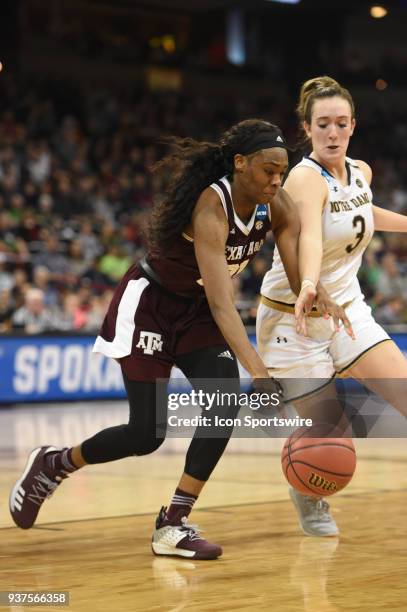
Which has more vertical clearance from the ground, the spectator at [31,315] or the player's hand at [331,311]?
the player's hand at [331,311]

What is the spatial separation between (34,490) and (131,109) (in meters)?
17.8

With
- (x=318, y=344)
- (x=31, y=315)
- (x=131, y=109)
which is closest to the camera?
(x=318, y=344)

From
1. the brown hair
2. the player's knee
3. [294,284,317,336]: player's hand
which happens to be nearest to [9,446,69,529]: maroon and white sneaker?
the player's knee

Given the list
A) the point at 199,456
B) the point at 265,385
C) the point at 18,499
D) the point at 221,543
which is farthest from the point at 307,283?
the point at 18,499

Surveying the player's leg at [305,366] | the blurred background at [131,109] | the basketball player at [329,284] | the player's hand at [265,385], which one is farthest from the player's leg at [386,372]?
the blurred background at [131,109]

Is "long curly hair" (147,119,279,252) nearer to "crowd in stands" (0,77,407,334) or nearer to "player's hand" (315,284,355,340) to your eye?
"player's hand" (315,284,355,340)

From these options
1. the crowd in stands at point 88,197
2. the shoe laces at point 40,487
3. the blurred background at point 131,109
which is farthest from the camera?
the blurred background at point 131,109

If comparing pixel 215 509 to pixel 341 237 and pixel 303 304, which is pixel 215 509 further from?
pixel 303 304

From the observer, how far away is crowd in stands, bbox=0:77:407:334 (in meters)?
14.7

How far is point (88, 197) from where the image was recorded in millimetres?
18000

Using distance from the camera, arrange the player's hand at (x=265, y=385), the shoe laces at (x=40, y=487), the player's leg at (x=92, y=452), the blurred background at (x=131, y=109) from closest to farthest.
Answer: the player's hand at (x=265, y=385)
the player's leg at (x=92, y=452)
the shoe laces at (x=40, y=487)
the blurred background at (x=131, y=109)

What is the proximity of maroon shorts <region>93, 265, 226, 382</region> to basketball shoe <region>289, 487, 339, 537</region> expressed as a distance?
3.44ft

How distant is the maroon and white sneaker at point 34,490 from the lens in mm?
5426

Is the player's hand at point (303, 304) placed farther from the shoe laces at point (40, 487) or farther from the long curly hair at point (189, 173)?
the shoe laces at point (40, 487)
